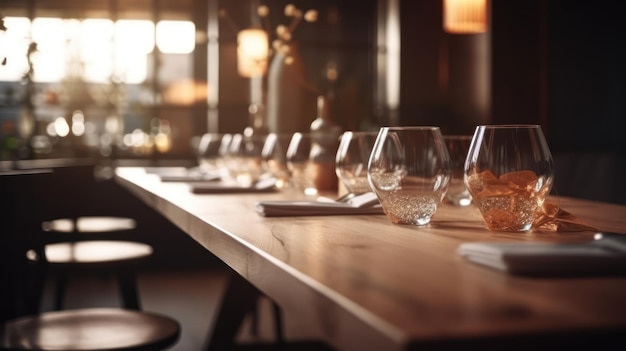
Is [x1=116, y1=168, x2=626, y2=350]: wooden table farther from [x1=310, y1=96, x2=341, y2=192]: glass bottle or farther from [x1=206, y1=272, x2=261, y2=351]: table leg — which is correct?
[x1=206, y1=272, x2=261, y2=351]: table leg

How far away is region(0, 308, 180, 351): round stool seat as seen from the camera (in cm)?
152

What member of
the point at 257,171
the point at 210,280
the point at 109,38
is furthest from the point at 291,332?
the point at 109,38

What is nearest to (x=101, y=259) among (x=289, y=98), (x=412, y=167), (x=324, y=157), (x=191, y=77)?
(x=324, y=157)

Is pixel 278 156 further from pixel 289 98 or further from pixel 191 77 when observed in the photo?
pixel 191 77

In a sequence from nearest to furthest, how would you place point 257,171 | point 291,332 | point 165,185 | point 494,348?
point 494,348
point 165,185
point 257,171
point 291,332

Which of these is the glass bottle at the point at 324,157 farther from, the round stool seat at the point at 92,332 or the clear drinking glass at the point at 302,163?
the round stool seat at the point at 92,332

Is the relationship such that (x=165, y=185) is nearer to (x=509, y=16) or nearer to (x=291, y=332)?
(x=291, y=332)

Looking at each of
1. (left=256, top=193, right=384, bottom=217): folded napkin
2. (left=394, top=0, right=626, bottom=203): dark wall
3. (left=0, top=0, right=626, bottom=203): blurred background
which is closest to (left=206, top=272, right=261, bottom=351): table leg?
(left=256, top=193, right=384, bottom=217): folded napkin

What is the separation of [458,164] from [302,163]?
672mm

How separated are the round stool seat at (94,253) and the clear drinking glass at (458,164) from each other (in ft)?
3.83

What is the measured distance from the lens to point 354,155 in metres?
1.65

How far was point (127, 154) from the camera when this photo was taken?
6.21 m

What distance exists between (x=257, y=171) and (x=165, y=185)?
0.37 metres

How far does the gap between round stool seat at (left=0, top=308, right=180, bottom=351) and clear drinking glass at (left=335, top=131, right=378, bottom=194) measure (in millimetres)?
481
